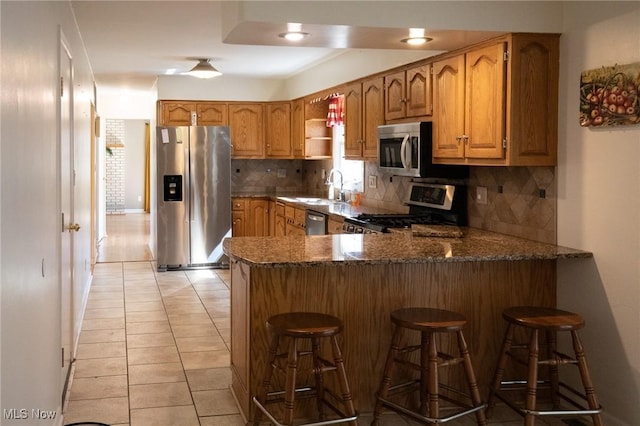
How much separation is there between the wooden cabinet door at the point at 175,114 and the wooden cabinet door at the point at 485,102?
16.8 ft

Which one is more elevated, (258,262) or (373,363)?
(258,262)

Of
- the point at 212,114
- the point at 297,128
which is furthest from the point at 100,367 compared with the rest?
the point at 212,114

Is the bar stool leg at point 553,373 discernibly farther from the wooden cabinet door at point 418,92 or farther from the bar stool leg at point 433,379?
the wooden cabinet door at point 418,92

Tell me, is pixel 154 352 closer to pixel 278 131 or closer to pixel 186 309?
pixel 186 309

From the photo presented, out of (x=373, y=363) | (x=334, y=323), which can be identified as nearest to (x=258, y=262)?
(x=334, y=323)

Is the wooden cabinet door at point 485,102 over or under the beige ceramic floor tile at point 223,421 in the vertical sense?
over

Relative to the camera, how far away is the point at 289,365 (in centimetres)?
309

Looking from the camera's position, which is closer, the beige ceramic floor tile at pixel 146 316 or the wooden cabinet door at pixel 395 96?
the wooden cabinet door at pixel 395 96

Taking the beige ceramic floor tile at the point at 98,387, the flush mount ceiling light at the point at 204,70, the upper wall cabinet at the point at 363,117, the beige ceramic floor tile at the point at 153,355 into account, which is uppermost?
the flush mount ceiling light at the point at 204,70

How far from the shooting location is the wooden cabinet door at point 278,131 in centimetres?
878

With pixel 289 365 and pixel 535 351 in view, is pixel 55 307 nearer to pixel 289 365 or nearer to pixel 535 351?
pixel 289 365

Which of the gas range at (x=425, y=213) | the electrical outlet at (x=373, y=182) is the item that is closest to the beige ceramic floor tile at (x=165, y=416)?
the gas range at (x=425, y=213)

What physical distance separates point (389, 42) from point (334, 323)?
1.81 m

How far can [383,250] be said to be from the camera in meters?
3.65
